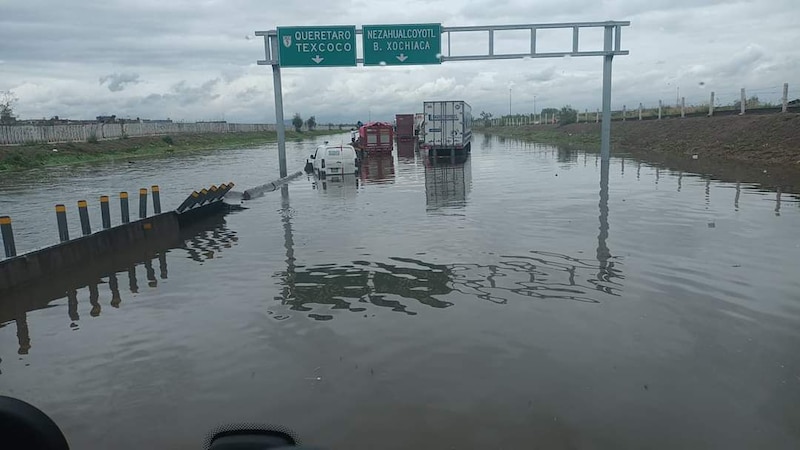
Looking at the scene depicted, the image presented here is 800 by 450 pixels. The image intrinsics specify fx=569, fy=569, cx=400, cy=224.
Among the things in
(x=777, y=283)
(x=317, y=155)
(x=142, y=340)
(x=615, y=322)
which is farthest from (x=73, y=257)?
(x=317, y=155)

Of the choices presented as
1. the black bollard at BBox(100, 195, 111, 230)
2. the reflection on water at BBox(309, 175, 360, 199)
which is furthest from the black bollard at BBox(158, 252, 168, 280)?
the reflection on water at BBox(309, 175, 360, 199)

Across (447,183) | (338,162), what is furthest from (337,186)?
(447,183)

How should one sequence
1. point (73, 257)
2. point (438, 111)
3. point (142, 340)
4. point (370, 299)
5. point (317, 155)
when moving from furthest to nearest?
point (438, 111)
point (317, 155)
point (73, 257)
point (370, 299)
point (142, 340)

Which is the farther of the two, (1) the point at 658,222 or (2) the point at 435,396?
(1) the point at 658,222

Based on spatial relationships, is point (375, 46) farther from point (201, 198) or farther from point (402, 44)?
point (201, 198)

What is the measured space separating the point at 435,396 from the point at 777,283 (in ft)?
19.5

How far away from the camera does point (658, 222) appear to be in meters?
13.0

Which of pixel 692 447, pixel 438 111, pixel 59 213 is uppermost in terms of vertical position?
pixel 438 111

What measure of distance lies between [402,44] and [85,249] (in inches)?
629

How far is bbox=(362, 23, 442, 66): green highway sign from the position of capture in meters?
23.3

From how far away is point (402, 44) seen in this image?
23484 millimetres

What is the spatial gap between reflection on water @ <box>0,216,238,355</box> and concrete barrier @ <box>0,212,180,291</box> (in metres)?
0.25

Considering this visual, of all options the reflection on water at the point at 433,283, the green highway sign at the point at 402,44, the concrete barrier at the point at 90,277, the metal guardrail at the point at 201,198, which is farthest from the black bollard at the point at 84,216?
the green highway sign at the point at 402,44

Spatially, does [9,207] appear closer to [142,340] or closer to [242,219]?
[242,219]
